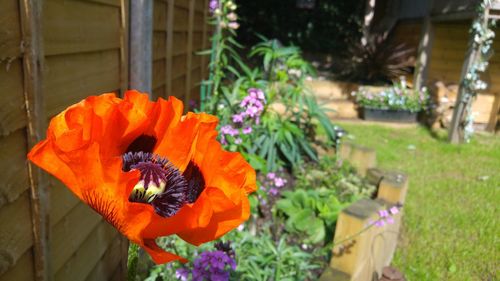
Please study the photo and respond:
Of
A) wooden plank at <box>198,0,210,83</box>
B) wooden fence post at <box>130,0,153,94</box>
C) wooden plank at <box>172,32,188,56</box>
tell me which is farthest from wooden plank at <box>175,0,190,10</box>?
wooden fence post at <box>130,0,153,94</box>

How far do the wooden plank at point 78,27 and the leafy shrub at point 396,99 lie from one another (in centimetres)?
586

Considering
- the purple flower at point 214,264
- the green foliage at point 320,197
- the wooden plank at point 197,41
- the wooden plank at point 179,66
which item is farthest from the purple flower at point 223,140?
the wooden plank at point 197,41

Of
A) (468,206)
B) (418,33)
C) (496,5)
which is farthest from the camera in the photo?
(418,33)

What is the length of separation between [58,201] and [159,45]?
6.41ft

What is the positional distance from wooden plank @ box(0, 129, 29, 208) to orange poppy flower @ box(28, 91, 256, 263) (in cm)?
64

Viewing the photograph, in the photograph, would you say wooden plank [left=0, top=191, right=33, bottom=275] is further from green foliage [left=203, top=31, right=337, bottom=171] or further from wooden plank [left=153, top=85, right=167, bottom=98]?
green foliage [left=203, top=31, right=337, bottom=171]

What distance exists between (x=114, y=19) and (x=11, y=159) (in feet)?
3.53

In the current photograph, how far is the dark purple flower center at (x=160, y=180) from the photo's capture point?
58cm

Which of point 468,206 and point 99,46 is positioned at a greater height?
point 99,46

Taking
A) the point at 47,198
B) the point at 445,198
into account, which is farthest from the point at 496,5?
the point at 47,198

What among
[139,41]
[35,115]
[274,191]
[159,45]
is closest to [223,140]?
[274,191]

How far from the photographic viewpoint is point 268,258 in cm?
258

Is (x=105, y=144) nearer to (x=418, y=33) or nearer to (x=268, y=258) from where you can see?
(x=268, y=258)

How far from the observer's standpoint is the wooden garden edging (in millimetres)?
2369
